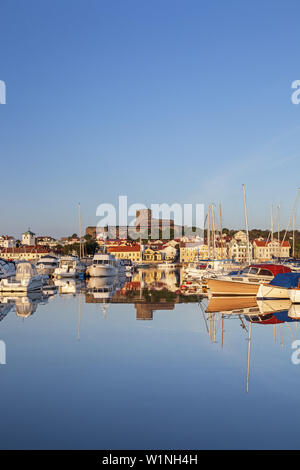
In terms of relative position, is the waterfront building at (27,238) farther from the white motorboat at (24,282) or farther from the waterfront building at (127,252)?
the white motorboat at (24,282)

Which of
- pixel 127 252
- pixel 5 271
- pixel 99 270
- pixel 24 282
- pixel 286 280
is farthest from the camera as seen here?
pixel 127 252

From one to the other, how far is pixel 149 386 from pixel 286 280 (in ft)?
51.1

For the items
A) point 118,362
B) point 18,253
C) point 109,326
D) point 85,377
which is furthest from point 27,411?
point 18,253

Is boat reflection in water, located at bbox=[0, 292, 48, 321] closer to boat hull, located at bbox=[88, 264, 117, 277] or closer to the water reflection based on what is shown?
the water reflection

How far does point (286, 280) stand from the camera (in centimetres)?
2230

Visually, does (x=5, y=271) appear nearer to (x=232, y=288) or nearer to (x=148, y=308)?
(x=232, y=288)

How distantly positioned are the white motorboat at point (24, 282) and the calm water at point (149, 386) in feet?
40.7

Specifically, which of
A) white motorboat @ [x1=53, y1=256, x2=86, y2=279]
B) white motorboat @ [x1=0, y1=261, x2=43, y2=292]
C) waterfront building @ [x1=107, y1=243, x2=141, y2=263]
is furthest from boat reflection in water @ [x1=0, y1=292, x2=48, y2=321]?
waterfront building @ [x1=107, y1=243, x2=141, y2=263]

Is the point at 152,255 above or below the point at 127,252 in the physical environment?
below

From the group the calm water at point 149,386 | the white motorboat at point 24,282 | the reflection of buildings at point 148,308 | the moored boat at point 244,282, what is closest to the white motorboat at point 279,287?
the moored boat at point 244,282

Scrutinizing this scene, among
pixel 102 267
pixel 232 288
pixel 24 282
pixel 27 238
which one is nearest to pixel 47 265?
pixel 102 267

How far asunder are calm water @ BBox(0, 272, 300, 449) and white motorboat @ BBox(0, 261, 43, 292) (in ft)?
40.7

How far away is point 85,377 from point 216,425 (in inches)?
127
